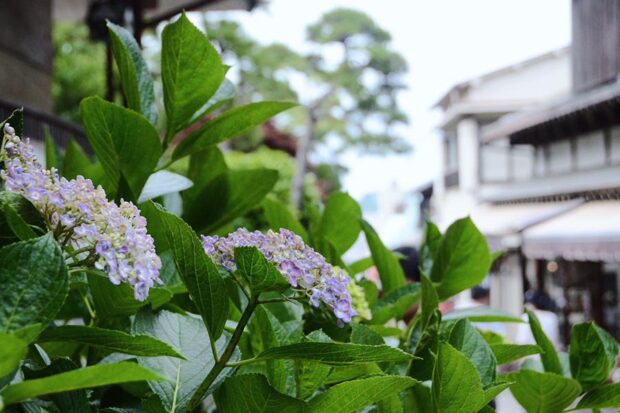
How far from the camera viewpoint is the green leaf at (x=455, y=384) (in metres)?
0.37

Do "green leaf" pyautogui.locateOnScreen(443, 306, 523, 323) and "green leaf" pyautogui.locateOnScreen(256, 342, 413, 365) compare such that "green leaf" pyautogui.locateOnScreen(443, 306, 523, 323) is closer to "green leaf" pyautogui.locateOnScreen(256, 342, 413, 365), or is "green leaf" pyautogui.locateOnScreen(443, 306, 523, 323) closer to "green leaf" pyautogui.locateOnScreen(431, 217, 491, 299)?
"green leaf" pyautogui.locateOnScreen(431, 217, 491, 299)

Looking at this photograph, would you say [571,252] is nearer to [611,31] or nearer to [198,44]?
[611,31]

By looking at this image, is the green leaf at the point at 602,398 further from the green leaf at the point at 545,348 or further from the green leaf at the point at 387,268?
the green leaf at the point at 387,268

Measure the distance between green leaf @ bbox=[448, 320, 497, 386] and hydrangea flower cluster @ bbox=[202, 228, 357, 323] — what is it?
9 cm

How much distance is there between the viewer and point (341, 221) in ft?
2.17

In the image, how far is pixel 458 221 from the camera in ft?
1.88

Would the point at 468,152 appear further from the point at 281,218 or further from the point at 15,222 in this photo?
the point at 15,222

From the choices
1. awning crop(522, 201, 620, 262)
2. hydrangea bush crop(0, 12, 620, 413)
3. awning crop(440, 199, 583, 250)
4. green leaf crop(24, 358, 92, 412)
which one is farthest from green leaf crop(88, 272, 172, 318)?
awning crop(440, 199, 583, 250)

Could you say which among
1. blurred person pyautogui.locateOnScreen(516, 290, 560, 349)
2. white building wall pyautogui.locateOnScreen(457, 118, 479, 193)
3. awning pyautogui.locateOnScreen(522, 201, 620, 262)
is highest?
white building wall pyautogui.locateOnScreen(457, 118, 479, 193)

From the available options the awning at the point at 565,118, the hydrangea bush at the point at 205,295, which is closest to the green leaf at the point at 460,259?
the hydrangea bush at the point at 205,295

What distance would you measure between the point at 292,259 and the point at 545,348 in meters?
0.24

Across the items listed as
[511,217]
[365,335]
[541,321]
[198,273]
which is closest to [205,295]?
[198,273]

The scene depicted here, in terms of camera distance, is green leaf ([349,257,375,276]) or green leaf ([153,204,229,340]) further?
green leaf ([349,257,375,276])

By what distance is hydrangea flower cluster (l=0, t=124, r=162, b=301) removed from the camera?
0.32 metres
